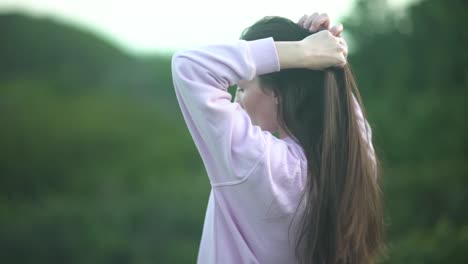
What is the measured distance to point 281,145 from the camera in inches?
56.4

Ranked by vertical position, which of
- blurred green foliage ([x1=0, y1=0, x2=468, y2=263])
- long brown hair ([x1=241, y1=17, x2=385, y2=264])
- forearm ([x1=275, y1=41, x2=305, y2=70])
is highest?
forearm ([x1=275, y1=41, x2=305, y2=70])

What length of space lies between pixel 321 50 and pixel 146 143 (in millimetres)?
7698

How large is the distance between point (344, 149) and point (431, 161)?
563cm

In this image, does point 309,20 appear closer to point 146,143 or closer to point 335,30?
point 335,30

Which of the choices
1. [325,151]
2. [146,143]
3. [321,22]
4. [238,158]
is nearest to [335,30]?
[321,22]

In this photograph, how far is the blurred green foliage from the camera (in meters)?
5.74

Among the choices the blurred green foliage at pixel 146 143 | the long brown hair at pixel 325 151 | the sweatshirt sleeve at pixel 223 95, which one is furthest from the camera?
the blurred green foliage at pixel 146 143

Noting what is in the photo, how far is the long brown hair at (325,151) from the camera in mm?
1484

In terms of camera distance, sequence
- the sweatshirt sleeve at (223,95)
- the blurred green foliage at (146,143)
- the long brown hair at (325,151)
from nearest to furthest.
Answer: the sweatshirt sleeve at (223,95)
the long brown hair at (325,151)
the blurred green foliage at (146,143)

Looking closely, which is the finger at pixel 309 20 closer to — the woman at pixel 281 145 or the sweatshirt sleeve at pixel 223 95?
the woman at pixel 281 145

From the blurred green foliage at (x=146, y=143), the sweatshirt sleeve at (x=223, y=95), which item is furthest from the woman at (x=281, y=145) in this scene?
the blurred green foliage at (x=146, y=143)

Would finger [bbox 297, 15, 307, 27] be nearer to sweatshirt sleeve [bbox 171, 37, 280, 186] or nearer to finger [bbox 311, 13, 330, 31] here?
finger [bbox 311, 13, 330, 31]

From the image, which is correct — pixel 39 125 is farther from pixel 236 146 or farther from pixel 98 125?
pixel 236 146

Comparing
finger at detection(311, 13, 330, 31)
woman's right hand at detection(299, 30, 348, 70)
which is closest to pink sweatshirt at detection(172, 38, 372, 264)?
woman's right hand at detection(299, 30, 348, 70)
